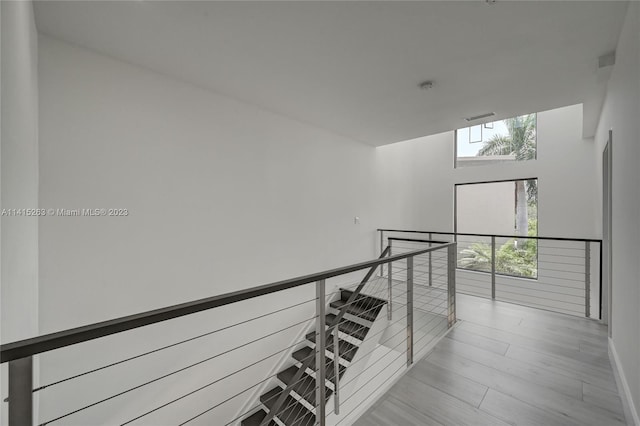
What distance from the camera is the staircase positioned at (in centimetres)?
281

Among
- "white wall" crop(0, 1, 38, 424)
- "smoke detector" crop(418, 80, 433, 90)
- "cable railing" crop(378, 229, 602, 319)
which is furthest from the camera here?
"cable railing" crop(378, 229, 602, 319)

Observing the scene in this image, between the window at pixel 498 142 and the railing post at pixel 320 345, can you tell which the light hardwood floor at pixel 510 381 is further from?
the window at pixel 498 142

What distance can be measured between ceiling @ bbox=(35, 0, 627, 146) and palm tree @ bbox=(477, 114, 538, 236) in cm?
174

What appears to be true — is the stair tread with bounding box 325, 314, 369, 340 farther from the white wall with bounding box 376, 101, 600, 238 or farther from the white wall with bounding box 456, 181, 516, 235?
the white wall with bounding box 456, 181, 516, 235

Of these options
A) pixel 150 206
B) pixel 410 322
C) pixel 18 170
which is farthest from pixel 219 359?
pixel 18 170

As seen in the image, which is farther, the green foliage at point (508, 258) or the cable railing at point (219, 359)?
the green foliage at point (508, 258)

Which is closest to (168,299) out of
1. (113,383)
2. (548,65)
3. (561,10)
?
(113,383)

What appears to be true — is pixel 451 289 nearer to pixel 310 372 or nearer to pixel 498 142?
pixel 310 372

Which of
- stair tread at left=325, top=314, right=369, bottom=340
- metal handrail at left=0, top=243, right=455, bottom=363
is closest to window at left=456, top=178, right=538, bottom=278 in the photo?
stair tread at left=325, top=314, right=369, bottom=340

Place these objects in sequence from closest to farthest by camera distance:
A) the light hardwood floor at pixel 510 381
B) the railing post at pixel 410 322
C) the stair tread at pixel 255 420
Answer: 1. the light hardwood floor at pixel 510 381
2. the railing post at pixel 410 322
3. the stair tread at pixel 255 420

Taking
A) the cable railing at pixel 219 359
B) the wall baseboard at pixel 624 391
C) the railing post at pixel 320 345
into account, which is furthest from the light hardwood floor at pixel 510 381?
the railing post at pixel 320 345

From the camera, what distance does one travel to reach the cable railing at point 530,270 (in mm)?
3844

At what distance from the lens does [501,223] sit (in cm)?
476

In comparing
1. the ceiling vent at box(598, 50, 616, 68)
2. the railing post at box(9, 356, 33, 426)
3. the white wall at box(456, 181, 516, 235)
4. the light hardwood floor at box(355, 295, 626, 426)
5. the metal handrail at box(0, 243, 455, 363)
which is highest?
the ceiling vent at box(598, 50, 616, 68)
